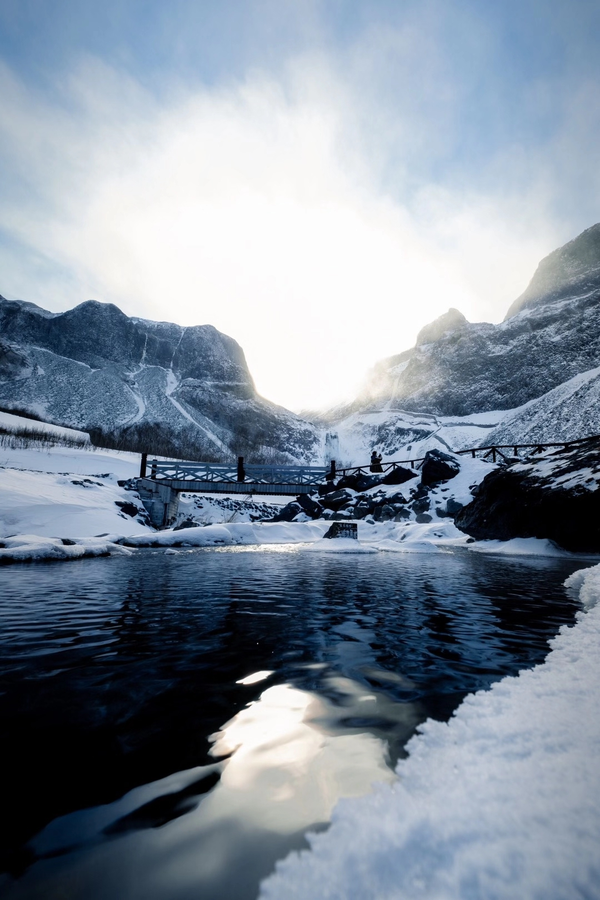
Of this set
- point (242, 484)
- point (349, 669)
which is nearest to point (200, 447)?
point (242, 484)

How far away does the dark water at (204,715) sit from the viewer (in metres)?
0.98

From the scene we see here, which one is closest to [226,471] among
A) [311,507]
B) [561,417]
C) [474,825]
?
[311,507]

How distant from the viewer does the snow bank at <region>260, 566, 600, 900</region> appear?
79cm

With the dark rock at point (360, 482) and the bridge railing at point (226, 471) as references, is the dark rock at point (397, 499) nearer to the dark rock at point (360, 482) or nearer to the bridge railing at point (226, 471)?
the dark rock at point (360, 482)

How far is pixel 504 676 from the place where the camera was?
2262 mm

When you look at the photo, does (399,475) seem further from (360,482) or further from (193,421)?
(193,421)

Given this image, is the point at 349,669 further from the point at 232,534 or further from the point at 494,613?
the point at 232,534

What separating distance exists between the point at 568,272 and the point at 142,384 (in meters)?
105

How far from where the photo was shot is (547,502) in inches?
438

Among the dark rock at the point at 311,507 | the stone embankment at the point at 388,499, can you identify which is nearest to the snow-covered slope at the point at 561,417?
the stone embankment at the point at 388,499

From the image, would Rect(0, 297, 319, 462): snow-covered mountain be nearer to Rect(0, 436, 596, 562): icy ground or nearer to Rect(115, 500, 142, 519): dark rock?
Rect(115, 500, 142, 519): dark rock

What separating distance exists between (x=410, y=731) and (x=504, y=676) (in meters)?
1.00

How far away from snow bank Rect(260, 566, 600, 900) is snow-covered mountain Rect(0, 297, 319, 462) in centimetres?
6015

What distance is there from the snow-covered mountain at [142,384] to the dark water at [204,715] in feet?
189
